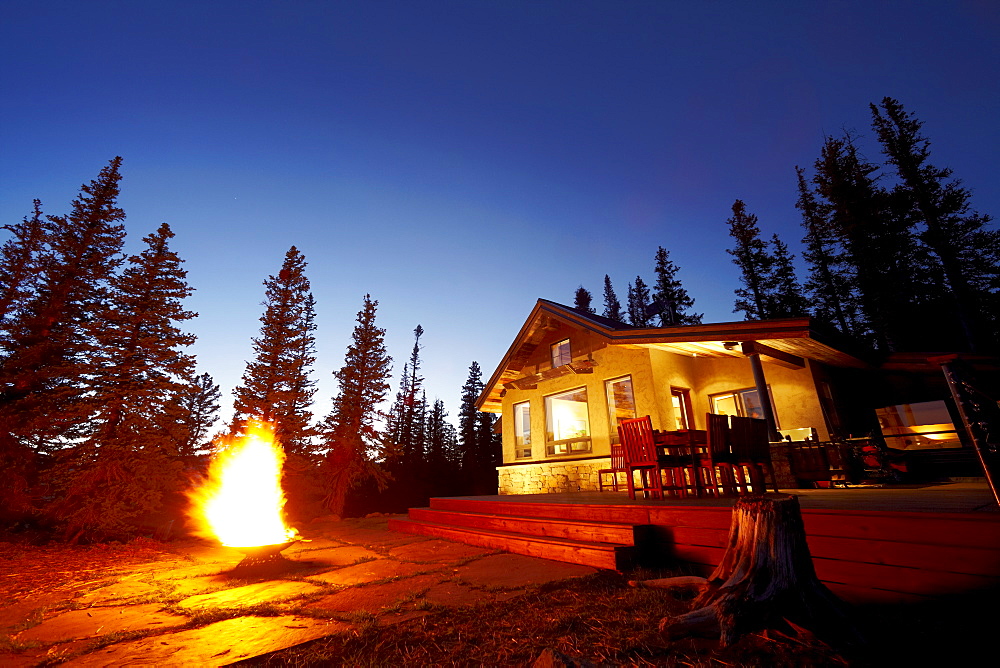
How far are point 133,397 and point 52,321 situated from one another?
347cm

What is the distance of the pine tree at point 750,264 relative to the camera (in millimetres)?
24000

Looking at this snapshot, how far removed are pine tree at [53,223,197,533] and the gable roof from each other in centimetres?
901

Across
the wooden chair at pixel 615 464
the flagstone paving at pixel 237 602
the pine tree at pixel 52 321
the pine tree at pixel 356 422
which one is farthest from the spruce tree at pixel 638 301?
the pine tree at pixel 52 321

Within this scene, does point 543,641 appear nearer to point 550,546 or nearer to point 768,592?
point 768,592

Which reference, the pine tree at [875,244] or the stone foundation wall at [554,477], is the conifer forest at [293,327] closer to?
the pine tree at [875,244]

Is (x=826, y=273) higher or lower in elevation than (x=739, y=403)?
higher

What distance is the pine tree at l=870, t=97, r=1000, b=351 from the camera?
51.5 ft

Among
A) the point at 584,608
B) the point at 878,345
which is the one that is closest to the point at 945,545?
the point at 584,608

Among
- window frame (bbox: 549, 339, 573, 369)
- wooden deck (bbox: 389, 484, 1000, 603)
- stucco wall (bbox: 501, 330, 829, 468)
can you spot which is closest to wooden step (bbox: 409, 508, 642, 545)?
wooden deck (bbox: 389, 484, 1000, 603)

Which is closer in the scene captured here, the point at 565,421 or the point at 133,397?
the point at 133,397

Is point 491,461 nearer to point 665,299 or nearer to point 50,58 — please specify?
point 665,299

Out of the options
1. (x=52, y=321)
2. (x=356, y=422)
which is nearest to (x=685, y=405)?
(x=356, y=422)

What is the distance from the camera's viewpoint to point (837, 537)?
9.77 ft

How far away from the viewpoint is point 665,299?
30.1 metres
